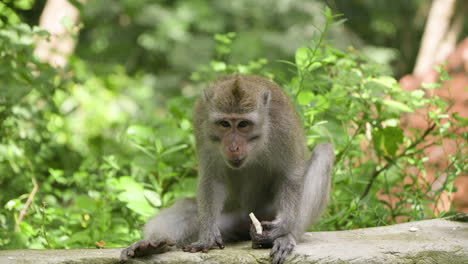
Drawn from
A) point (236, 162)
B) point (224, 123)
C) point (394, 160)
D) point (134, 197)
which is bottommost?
point (134, 197)

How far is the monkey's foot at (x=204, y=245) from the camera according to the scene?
5.45 m

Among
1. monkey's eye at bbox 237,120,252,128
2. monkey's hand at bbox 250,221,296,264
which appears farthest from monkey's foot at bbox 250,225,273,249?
monkey's eye at bbox 237,120,252,128

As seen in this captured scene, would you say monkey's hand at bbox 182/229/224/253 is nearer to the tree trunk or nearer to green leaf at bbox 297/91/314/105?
green leaf at bbox 297/91/314/105

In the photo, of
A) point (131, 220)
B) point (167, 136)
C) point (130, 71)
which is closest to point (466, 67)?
point (167, 136)

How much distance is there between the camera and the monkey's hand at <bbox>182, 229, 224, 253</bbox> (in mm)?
5461

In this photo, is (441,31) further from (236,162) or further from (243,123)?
(236,162)

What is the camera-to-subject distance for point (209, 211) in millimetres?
5891

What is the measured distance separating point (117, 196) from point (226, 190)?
1.64 m

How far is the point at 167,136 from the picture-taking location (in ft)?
26.1

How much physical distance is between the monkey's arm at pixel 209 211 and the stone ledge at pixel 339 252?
5.1 inches

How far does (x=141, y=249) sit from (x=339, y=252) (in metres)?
1.80

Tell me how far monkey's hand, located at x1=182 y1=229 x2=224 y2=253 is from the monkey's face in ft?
2.30

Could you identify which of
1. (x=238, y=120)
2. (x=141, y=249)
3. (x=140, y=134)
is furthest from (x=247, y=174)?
(x=140, y=134)

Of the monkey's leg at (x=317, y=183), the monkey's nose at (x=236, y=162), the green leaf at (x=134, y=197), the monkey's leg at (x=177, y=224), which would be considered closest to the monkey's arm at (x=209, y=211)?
the monkey's leg at (x=177, y=224)
